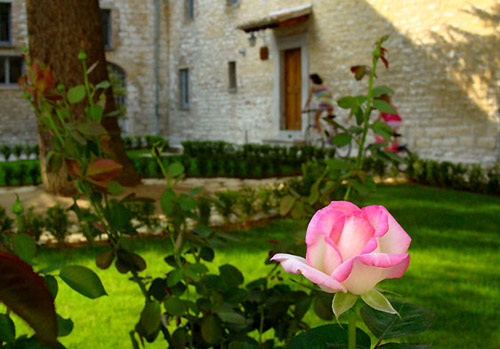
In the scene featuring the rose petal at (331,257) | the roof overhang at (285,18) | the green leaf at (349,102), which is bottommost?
the rose petal at (331,257)

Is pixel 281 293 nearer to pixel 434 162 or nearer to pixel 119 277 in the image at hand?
pixel 119 277

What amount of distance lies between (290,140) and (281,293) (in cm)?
1259

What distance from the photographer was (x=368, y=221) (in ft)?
2.30

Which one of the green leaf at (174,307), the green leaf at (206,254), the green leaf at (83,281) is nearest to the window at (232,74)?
the green leaf at (206,254)

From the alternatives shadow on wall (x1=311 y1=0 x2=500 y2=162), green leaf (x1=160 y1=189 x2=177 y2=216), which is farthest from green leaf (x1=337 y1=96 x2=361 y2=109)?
shadow on wall (x1=311 y1=0 x2=500 y2=162)

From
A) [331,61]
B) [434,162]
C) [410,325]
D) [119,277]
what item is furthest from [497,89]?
[410,325]

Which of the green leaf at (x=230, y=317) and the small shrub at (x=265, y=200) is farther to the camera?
the small shrub at (x=265, y=200)

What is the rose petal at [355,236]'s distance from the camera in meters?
0.69

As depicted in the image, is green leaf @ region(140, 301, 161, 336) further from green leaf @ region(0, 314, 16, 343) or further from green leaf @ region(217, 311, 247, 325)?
green leaf @ region(0, 314, 16, 343)

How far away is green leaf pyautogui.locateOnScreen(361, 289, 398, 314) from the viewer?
2.32 ft

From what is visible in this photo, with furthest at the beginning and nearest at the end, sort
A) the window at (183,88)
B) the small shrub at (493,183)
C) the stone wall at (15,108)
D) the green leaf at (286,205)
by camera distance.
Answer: the window at (183,88), the stone wall at (15,108), the small shrub at (493,183), the green leaf at (286,205)

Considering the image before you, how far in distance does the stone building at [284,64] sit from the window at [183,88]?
0.11 feet

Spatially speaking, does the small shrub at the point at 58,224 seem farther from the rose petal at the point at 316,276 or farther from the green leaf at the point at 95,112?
the rose petal at the point at 316,276

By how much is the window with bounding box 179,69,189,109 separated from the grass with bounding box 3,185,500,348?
1331 centimetres
